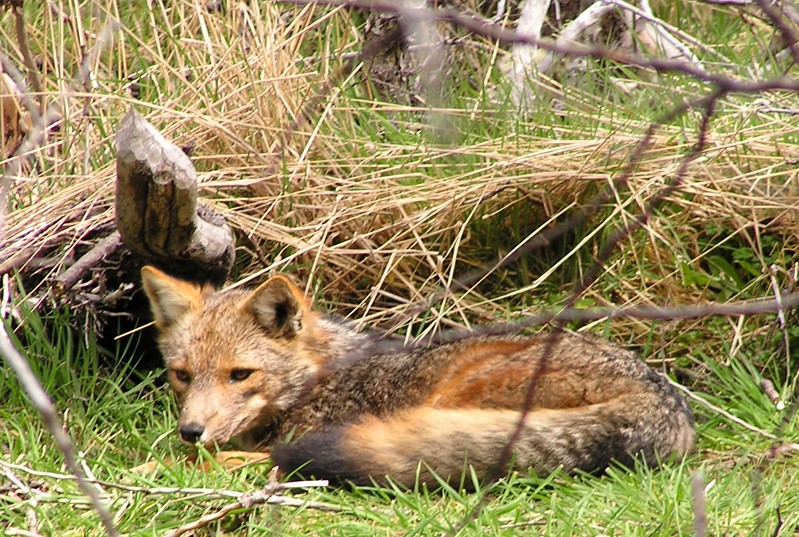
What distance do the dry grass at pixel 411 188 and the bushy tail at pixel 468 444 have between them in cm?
106

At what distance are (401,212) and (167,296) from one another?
4.41ft

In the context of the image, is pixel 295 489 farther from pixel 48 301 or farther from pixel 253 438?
pixel 48 301

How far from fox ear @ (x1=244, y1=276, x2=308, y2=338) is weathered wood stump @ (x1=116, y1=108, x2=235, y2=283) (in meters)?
0.44

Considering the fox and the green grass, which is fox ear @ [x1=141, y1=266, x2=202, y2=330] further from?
the green grass

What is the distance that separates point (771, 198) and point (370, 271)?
2070 millimetres

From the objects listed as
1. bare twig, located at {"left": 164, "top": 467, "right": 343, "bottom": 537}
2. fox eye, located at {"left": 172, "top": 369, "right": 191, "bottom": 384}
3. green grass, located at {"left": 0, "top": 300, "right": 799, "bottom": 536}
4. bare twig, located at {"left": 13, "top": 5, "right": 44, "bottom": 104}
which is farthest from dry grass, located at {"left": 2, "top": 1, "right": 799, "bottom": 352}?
bare twig, located at {"left": 164, "top": 467, "right": 343, "bottom": 537}

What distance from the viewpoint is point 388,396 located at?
14.3ft

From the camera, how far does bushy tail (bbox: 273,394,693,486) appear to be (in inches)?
146

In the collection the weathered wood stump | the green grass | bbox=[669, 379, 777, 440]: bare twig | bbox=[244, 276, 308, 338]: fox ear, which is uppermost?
the weathered wood stump

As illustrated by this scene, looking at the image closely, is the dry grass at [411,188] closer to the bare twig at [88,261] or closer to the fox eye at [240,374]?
the bare twig at [88,261]

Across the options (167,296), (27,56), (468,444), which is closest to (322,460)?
(468,444)

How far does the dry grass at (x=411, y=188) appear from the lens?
5.01 m

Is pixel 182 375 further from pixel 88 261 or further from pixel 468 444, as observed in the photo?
pixel 468 444

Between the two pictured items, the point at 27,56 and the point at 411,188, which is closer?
the point at 411,188
